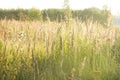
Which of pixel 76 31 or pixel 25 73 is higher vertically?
pixel 76 31

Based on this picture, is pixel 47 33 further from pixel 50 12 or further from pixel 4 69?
pixel 50 12

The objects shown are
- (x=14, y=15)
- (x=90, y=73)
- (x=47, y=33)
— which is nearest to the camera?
(x=90, y=73)

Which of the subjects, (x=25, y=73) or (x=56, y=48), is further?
(x=56, y=48)

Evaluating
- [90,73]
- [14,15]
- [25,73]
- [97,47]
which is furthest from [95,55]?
[14,15]

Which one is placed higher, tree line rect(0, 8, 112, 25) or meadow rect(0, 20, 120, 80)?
meadow rect(0, 20, 120, 80)

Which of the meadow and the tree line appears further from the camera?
the tree line

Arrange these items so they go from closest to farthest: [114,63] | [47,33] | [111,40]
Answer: [47,33] → [114,63] → [111,40]

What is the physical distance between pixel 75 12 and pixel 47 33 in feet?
64.8

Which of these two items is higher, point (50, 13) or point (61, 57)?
point (61, 57)

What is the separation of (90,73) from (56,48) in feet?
2.56

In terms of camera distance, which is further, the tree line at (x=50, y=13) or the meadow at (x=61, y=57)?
the tree line at (x=50, y=13)

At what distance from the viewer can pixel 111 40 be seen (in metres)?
5.30

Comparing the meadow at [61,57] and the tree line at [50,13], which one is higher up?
the meadow at [61,57]

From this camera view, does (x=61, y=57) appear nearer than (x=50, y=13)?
Yes
